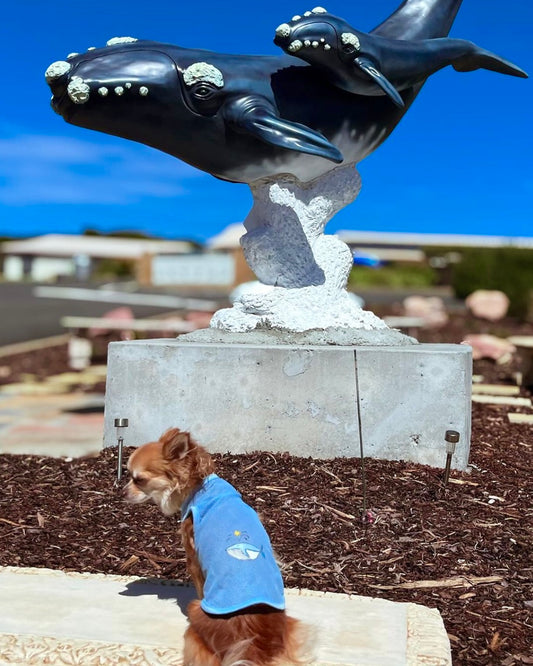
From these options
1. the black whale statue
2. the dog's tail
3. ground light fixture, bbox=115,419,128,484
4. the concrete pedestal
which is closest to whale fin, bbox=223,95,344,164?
the black whale statue

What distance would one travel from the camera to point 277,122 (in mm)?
5008

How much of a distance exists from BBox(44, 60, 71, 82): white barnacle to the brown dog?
3.29 meters

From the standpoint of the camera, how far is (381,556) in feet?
12.6

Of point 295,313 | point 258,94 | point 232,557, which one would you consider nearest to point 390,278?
point 295,313

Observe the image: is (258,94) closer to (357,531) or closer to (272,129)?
(272,129)

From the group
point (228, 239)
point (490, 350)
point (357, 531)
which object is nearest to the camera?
point (357, 531)

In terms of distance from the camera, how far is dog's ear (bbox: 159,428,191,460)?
2.74 m

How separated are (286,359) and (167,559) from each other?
161 cm

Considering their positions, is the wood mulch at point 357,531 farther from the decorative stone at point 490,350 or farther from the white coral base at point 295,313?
the decorative stone at point 490,350

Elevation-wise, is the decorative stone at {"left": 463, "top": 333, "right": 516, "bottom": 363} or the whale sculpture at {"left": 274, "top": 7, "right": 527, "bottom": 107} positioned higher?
the whale sculpture at {"left": 274, "top": 7, "right": 527, "bottom": 107}

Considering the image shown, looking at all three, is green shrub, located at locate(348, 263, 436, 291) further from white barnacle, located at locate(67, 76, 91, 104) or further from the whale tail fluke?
white barnacle, located at locate(67, 76, 91, 104)

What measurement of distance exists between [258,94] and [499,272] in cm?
2028

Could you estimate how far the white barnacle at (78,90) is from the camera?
503 cm

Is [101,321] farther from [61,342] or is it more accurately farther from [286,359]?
[286,359]
